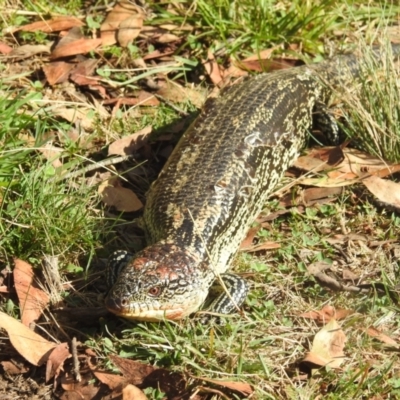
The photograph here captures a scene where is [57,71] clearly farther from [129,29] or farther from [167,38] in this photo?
[167,38]

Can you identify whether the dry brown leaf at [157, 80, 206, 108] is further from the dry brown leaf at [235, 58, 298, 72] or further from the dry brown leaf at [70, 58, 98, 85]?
the dry brown leaf at [70, 58, 98, 85]

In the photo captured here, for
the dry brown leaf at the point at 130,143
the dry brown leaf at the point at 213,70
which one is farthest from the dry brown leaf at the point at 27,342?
the dry brown leaf at the point at 213,70

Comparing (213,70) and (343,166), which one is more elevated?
(213,70)

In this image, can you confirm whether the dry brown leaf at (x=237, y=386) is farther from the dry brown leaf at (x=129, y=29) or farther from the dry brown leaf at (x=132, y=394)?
the dry brown leaf at (x=129, y=29)

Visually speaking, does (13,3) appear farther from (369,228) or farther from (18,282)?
Answer: (369,228)

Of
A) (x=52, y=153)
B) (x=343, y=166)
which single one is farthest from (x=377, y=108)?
(x=52, y=153)

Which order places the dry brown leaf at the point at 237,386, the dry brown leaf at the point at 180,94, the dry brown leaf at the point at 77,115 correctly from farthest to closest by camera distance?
1. the dry brown leaf at the point at 180,94
2. the dry brown leaf at the point at 77,115
3. the dry brown leaf at the point at 237,386

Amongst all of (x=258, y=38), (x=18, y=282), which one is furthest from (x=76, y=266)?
(x=258, y=38)

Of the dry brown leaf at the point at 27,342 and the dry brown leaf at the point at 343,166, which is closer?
the dry brown leaf at the point at 27,342
